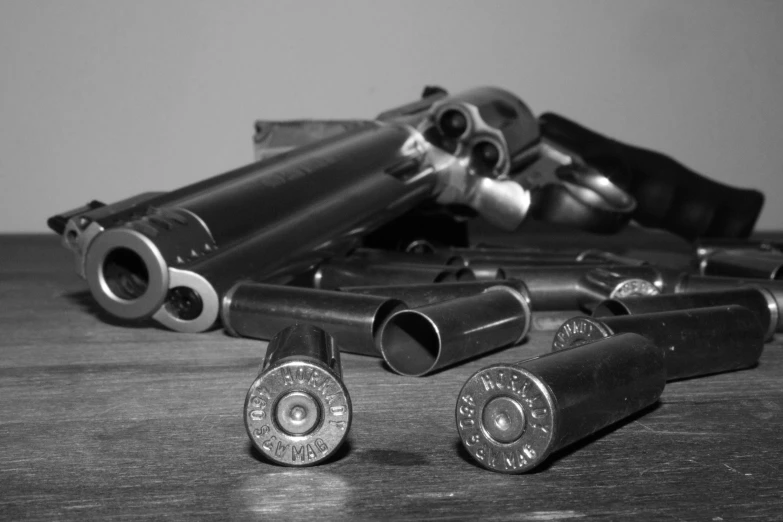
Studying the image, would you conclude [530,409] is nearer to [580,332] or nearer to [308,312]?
[580,332]

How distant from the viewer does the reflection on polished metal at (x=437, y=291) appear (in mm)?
1602

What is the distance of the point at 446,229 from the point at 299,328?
1.28m

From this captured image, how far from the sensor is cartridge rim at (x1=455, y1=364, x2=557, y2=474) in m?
0.95

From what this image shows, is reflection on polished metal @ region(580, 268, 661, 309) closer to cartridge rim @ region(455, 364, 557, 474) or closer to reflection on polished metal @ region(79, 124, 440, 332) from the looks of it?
reflection on polished metal @ region(79, 124, 440, 332)

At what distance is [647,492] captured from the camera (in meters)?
0.95

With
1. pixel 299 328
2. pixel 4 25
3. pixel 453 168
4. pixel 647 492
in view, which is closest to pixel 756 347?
pixel 647 492

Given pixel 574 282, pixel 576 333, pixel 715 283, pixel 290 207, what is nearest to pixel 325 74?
pixel 290 207

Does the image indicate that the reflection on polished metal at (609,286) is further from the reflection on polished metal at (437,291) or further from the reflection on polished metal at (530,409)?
the reflection on polished metal at (530,409)

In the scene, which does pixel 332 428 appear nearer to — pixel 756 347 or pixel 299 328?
pixel 299 328

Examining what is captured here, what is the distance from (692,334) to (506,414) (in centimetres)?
51

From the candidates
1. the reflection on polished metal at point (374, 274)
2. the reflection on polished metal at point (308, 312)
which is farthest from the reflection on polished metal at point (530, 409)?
the reflection on polished metal at point (374, 274)

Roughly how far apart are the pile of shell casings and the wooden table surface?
42 millimetres

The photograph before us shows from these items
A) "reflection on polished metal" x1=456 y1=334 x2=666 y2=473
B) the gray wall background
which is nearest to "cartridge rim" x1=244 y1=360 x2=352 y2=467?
"reflection on polished metal" x1=456 y1=334 x2=666 y2=473

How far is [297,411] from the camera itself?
99 centimetres
